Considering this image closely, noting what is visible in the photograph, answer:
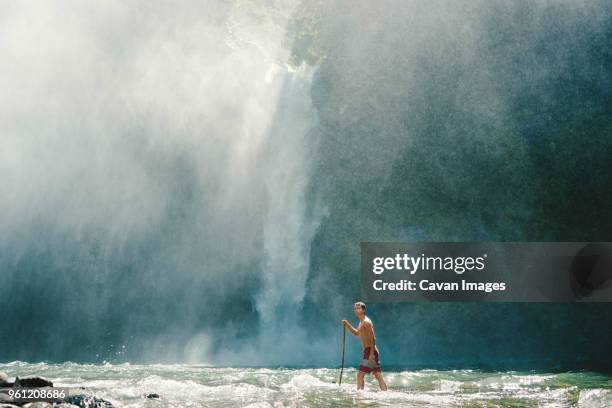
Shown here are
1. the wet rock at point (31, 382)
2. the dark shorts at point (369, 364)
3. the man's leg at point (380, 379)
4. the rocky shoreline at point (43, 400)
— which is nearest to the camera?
the rocky shoreline at point (43, 400)

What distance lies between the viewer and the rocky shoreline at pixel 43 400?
9617 millimetres

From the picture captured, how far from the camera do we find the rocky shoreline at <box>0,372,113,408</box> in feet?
31.6

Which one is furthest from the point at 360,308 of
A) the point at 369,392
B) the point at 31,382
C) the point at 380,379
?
the point at 31,382

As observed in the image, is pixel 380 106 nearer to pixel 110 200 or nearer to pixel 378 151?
pixel 378 151

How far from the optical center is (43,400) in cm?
988

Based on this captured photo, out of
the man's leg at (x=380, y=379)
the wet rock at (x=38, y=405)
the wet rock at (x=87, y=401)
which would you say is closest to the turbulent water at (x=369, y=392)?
the man's leg at (x=380, y=379)

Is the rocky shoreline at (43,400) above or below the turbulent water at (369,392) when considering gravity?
below

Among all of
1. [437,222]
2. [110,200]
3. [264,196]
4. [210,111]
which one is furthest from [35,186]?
[437,222]

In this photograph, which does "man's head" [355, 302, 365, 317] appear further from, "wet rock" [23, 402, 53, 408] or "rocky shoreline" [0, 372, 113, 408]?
"wet rock" [23, 402, 53, 408]

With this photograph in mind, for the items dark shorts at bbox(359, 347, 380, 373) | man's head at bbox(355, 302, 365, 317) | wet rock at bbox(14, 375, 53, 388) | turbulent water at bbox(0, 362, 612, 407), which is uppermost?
man's head at bbox(355, 302, 365, 317)

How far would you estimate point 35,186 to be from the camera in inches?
1371

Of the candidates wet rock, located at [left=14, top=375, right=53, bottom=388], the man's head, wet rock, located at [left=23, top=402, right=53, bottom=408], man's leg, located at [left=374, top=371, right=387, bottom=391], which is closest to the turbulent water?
man's leg, located at [left=374, top=371, right=387, bottom=391]

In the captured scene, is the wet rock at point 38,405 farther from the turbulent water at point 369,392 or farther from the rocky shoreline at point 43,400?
the turbulent water at point 369,392

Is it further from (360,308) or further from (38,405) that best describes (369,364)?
(38,405)
